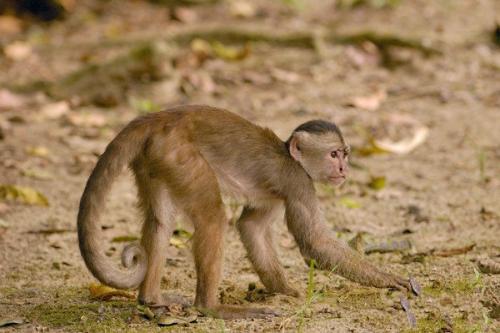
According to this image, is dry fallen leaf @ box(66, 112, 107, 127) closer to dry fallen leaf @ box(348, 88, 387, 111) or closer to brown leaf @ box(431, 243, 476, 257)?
dry fallen leaf @ box(348, 88, 387, 111)

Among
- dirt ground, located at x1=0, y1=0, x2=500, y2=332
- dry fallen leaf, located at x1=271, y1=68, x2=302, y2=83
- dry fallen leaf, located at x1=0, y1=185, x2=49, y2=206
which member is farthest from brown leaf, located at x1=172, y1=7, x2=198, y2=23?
dry fallen leaf, located at x1=0, y1=185, x2=49, y2=206

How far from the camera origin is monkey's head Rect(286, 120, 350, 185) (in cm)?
521

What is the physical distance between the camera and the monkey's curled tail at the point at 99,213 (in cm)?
443

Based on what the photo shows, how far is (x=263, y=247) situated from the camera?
17.3ft

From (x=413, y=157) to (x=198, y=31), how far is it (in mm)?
4221

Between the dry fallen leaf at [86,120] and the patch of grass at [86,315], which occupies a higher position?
Result: the dry fallen leaf at [86,120]

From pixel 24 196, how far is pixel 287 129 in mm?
2805

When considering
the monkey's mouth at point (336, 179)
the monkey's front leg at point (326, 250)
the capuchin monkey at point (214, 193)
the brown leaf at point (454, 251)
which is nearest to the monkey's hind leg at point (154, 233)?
the capuchin monkey at point (214, 193)

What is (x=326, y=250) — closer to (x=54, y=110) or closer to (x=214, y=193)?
(x=214, y=193)

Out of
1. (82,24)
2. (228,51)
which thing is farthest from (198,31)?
(82,24)

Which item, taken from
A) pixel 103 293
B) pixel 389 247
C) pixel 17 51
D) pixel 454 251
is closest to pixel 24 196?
pixel 103 293

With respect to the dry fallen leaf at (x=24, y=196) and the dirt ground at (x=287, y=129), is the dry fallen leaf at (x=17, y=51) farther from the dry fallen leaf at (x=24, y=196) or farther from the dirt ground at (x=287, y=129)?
the dry fallen leaf at (x=24, y=196)

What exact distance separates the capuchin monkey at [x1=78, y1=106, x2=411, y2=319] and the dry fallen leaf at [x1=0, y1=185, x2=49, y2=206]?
2.20 meters

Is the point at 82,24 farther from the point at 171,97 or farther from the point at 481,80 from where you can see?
the point at 481,80
